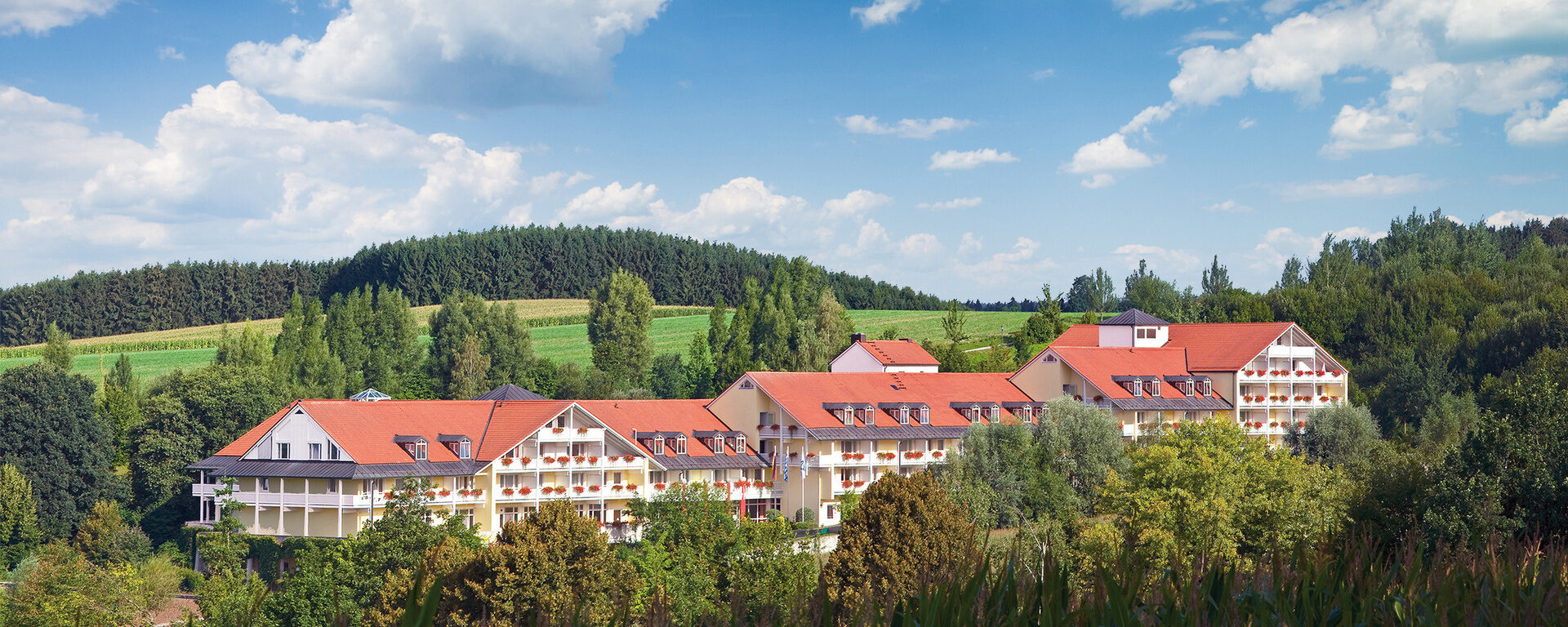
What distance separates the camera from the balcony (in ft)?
248

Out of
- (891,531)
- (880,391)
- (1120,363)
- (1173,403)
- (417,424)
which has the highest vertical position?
(1120,363)

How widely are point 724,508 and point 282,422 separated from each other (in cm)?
2485

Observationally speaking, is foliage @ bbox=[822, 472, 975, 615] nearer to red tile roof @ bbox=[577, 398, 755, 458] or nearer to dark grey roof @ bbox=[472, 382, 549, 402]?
red tile roof @ bbox=[577, 398, 755, 458]

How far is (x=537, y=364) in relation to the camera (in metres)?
116

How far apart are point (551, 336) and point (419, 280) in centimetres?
3128

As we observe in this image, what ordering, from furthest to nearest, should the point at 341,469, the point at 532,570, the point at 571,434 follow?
the point at 571,434 → the point at 341,469 → the point at 532,570

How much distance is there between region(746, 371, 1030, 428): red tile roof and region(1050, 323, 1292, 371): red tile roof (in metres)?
7.60

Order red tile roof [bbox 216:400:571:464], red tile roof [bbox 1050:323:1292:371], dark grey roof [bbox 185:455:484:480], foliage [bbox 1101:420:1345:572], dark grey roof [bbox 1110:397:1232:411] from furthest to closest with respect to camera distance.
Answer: red tile roof [bbox 1050:323:1292:371]
dark grey roof [bbox 1110:397:1232:411]
red tile roof [bbox 216:400:571:464]
dark grey roof [bbox 185:455:484:480]
foliage [bbox 1101:420:1345:572]

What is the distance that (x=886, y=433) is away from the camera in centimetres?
8225

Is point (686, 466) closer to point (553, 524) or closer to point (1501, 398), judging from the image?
point (553, 524)

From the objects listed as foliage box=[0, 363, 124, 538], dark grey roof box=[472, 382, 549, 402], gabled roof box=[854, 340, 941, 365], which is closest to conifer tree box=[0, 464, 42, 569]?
foliage box=[0, 363, 124, 538]

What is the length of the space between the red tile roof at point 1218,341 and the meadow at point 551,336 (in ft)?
109

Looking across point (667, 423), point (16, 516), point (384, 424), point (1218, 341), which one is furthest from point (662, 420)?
point (1218, 341)

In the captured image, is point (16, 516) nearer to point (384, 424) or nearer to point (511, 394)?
point (384, 424)
